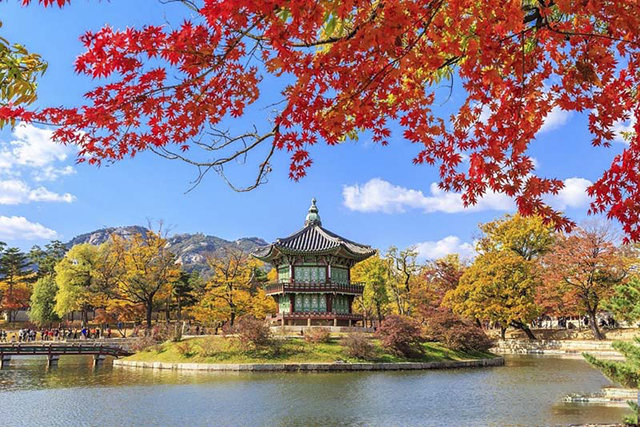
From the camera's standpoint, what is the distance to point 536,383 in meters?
18.8

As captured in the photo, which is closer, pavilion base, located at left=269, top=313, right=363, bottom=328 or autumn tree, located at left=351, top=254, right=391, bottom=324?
pavilion base, located at left=269, top=313, right=363, bottom=328

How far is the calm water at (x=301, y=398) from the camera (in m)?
12.6

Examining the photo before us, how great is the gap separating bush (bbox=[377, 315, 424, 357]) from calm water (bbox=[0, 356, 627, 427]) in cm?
297

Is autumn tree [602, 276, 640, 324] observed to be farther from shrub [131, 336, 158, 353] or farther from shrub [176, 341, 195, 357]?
shrub [131, 336, 158, 353]

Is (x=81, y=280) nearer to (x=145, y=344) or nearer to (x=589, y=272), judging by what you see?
(x=145, y=344)

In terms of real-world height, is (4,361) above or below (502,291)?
below

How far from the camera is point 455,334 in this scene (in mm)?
27953

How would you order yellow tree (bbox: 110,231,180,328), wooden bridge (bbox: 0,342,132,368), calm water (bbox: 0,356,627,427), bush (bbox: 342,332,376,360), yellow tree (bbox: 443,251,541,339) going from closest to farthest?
calm water (bbox: 0,356,627,427) < bush (bbox: 342,332,376,360) < wooden bridge (bbox: 0,342,132,368) < yellow tree (bbox: 443,251,541,339) < yellow tree (bbox: 110,231,180,328)

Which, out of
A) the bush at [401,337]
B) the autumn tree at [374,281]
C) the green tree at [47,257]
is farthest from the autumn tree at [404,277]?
the green tree at [47,257]

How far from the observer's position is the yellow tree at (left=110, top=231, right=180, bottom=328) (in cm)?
3769

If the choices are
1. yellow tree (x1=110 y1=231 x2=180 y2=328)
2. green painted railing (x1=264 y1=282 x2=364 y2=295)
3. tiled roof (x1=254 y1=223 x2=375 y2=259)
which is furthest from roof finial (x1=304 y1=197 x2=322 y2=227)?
yellow tree (x1=110 y1=231 x2=180 y2=328)

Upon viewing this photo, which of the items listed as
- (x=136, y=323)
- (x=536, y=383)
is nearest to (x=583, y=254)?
(x=536, y=383)

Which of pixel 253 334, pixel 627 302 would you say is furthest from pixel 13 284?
pixel 627 302

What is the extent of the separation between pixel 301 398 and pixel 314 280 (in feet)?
63.9
